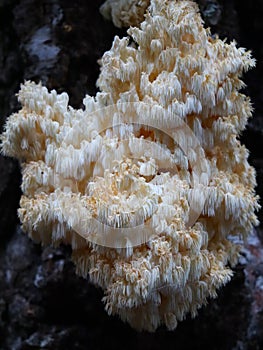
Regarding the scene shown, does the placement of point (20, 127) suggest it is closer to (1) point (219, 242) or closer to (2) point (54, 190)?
(2) point (54, 190)

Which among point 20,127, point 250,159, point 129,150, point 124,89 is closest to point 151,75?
point 124,89

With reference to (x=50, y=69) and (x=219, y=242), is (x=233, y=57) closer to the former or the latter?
(x=219, y=242)

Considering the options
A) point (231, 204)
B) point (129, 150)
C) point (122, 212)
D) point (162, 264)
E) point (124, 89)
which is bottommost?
point (162, 264)

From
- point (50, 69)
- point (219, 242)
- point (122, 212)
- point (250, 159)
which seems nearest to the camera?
point (122, 212)

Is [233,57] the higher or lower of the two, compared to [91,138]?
higher

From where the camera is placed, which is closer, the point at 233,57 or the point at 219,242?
the point at 233,57

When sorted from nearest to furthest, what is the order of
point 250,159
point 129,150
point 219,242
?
point 129,150
point 219,242
point 250,159
